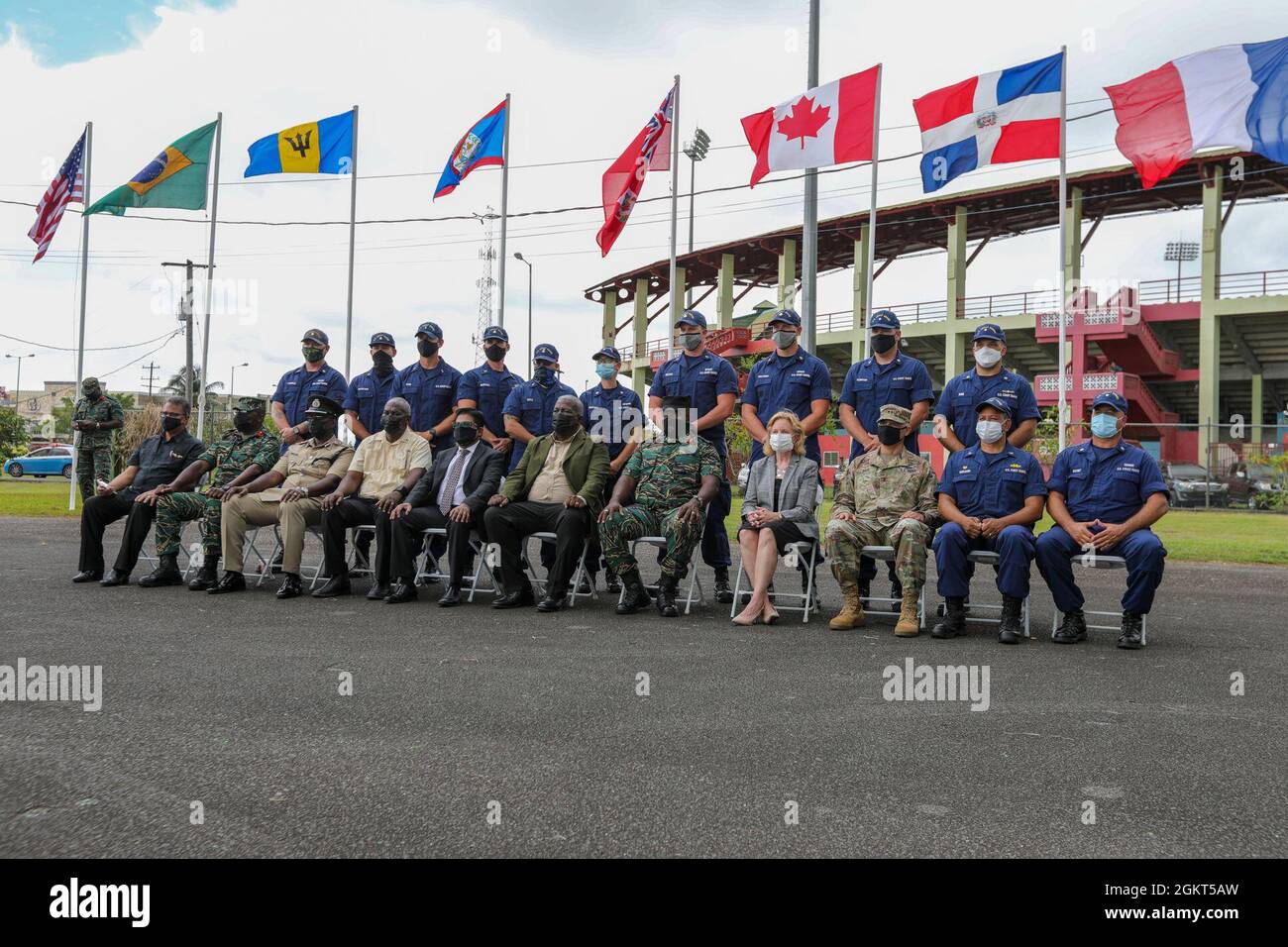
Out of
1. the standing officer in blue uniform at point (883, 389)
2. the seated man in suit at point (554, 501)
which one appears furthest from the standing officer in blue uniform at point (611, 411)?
the standing officer in blue uniform at point (883, 389)

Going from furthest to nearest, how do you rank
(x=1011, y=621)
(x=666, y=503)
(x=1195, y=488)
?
(x=1195, y=488) → (x=666, y=503) → (x=1011, y=621)

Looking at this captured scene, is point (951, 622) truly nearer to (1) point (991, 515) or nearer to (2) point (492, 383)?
(1) point (991, 515)

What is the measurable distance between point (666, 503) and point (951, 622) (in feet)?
7.71

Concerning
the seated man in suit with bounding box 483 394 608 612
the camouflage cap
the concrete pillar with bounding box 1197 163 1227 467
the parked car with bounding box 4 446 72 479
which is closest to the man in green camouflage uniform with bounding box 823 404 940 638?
the camouflage cap

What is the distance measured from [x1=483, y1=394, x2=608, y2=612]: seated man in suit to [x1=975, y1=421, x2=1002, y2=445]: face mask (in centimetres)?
294

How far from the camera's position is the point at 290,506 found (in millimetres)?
8281

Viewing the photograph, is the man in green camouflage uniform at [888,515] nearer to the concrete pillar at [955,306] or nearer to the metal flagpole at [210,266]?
the metal flagpole at [210,266]

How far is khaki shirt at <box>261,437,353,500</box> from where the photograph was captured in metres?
8.74

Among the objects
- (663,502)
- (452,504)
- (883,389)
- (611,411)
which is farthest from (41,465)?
(883,389)

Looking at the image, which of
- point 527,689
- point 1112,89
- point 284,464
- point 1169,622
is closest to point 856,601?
point 1169,622

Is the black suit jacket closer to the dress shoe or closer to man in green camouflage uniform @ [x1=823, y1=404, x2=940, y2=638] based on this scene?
the dress shoe

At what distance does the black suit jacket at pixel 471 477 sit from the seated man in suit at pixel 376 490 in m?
0.11

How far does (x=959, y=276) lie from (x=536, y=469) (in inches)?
1320

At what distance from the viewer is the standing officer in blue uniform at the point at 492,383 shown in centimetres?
920
